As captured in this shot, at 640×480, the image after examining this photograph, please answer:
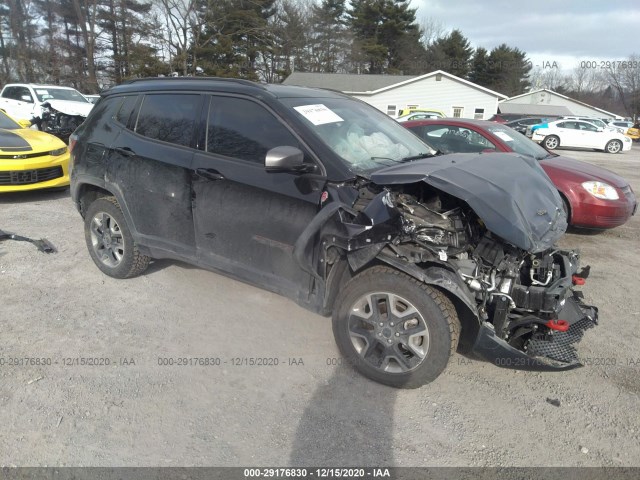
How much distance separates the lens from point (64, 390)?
9.44 feet

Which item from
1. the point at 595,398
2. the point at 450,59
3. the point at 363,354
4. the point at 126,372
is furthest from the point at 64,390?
the point at 450,59

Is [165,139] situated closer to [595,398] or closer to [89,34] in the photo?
[595,398]

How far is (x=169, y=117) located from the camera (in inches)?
151

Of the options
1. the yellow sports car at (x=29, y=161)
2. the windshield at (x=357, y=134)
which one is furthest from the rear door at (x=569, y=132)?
the yellow sports car at (x=29, y=161)

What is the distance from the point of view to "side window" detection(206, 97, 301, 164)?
3236 millimetres

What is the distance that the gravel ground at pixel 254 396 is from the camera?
2.44 m

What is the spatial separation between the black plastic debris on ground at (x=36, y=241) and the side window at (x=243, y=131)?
2835mm

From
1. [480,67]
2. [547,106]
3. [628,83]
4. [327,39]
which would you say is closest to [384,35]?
[327,39]

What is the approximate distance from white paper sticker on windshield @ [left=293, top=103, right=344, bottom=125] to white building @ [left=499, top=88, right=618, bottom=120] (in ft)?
171

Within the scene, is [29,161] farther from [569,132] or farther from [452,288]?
[569,132]

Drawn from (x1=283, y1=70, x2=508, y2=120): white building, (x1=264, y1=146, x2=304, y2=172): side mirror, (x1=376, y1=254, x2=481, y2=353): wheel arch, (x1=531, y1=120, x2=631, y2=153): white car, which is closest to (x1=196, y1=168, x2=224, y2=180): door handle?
(x1=264, y1=146, x2=304, y2=172): side mirror

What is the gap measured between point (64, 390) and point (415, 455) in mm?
2208

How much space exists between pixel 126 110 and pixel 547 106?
191ft

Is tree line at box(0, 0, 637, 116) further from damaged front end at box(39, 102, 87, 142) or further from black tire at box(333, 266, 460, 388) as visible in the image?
black tire at box(333, 266, 460, 388)
